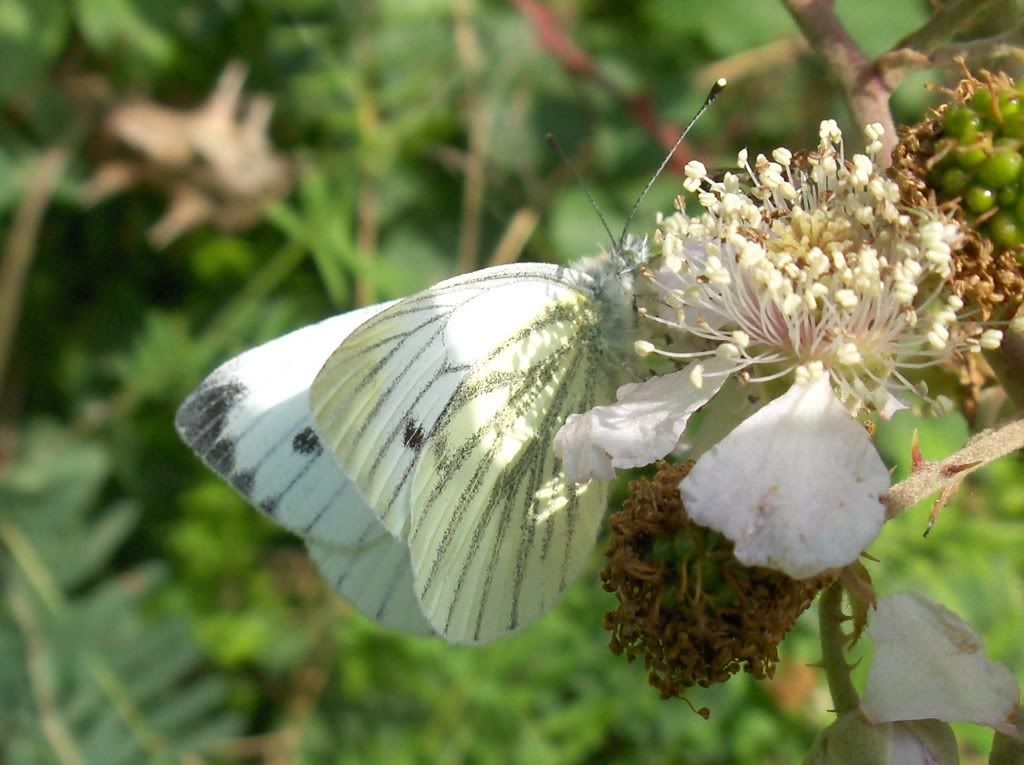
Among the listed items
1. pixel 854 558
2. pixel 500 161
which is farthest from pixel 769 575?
pixel 500 161

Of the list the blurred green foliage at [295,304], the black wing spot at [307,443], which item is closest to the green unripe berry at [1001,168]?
the black wing spot at [307,443]

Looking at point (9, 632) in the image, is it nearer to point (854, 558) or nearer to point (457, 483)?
point (457, 483)

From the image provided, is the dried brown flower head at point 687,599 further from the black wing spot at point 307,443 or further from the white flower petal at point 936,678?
the black wing spot at point 307,443

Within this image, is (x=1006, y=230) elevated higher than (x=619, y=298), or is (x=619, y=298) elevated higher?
(x=1006, y=230)

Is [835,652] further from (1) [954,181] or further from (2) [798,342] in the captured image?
Result: (1) [954,181]

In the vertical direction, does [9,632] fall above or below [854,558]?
below

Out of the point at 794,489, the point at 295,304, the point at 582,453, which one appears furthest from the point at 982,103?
the point at 295,304

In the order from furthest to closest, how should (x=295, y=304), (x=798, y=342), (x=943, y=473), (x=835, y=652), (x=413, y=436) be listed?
(x=295, y=304) < (x=413, y=436) < (x=798, y=342) < (x=835, y=652) < (x=943, y=473)
